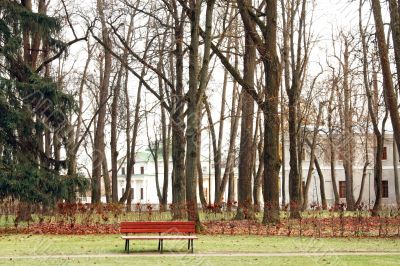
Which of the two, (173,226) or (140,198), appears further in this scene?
(140,198)

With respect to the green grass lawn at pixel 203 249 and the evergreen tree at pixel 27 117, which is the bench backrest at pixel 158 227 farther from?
the evergreen tree at pixel 27 117

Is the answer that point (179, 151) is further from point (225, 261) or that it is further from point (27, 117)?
point (225, 261)

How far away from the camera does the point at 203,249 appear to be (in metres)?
16.2

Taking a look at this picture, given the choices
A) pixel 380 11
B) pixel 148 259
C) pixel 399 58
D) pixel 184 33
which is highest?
pixel 184 33

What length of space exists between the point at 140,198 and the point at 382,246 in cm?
7755

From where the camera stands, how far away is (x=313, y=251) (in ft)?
51.7

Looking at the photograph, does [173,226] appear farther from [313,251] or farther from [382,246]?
[382,246]

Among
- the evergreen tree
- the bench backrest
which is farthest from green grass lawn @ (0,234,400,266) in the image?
the evergreen tree

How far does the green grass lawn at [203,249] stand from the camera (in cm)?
1358

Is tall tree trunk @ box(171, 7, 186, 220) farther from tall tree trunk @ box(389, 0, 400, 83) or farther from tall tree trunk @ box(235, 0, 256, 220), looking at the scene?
tall tree trunk @ box(389, 0, 400, 83)

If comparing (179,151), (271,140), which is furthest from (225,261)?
(179,151)

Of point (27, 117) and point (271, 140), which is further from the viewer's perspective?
point (271, 140)

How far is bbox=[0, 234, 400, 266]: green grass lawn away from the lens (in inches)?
535

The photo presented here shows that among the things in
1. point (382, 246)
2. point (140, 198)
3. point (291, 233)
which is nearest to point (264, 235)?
point (291, 233)
